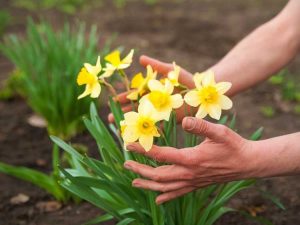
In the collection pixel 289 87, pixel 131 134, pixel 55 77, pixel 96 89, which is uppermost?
Result: pixel 289 87

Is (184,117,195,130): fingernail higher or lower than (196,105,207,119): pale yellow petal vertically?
lower

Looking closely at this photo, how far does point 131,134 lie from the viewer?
4.65 ft

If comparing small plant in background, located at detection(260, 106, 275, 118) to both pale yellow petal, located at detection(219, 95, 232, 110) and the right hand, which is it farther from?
pale yellow petal, located at detection(219, 95, 232, 110)

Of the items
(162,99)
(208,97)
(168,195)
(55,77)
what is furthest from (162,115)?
(55,77)

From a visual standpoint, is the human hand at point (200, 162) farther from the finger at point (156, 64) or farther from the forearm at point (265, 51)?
the forearm at point (265, 51)

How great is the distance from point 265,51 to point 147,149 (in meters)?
0.97

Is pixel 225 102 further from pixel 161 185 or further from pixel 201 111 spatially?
pixel 161 185

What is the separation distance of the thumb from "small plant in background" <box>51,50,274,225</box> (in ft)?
0.29

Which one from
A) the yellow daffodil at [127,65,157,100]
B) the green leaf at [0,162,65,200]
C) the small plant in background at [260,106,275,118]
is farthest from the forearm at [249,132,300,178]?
the small plant in background at [260,106,275,118]

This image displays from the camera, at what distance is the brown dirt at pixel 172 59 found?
2.21 meters

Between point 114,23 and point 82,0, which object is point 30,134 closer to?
point 114,23

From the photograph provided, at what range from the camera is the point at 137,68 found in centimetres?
393

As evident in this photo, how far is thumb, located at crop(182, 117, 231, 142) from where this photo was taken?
135 cm

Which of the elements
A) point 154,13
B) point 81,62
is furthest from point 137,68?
point 154,13
